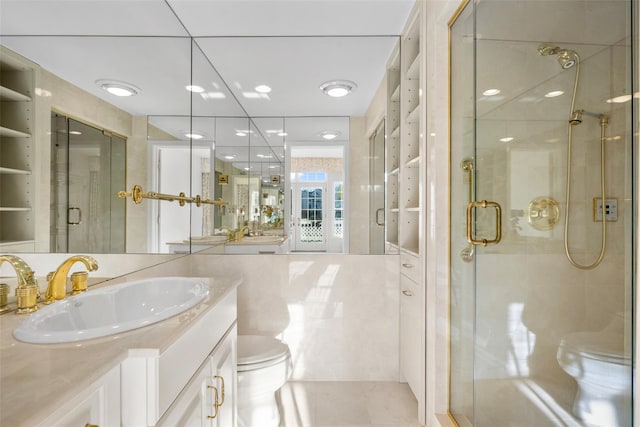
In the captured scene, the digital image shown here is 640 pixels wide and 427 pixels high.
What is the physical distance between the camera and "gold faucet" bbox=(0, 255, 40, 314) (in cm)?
91

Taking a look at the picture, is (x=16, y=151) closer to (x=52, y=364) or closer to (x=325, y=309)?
(x=52, y=364)

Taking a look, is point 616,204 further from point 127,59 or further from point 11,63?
point 127,59

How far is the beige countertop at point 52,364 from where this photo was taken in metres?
0.49

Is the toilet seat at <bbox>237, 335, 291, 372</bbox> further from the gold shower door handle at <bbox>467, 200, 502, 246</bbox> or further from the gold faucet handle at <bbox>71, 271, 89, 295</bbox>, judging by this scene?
the gold shower door handle at <bbox>467, 200, 502, 246</bbox>

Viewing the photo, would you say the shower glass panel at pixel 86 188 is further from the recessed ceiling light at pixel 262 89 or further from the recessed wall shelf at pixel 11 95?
the recessed ceiling light at pixel 262 89

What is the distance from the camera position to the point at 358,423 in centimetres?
174

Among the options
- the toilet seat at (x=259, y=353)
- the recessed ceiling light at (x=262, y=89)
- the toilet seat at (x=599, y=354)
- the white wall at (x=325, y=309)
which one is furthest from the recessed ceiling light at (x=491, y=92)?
the toilet seat at (x=259, y=353)

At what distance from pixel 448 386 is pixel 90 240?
1.81 meters

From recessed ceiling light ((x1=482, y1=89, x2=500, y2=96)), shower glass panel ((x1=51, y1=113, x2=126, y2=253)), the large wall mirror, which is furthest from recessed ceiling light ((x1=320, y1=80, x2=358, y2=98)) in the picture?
shower glass panel ((x1=51, y1=113, x2=126, y2=253))

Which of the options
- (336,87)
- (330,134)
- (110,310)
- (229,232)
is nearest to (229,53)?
(336,87)

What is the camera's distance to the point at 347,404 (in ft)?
6.22

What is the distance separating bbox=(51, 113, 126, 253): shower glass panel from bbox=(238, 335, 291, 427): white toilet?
814 millimetres

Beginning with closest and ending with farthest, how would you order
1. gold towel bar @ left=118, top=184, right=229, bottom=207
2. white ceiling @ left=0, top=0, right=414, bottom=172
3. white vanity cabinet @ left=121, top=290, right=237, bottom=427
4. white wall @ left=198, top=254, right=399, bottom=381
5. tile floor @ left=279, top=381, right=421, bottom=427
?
white vanity cabinet @ left=121, top=290, right=237, bottom=427
white ceiling @ left=0, top=0, right=414, bottom=172
gold towel bar @ left=118, top=184, right=229, bottom=207
tile floor @ left=279, top=381, right=421, bottom=427
white wall @ left=198, top=254, right=399, bottom=381

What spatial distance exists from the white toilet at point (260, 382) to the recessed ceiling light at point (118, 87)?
136 centimetres
